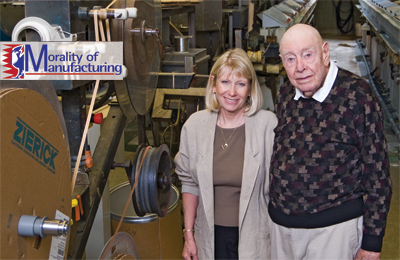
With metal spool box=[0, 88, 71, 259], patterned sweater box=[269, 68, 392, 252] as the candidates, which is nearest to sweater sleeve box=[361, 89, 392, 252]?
patterned sweater box=[269, 68, 392, 252]

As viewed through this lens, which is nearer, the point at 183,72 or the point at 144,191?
the point at 144,191

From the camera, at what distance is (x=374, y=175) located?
4.51ft

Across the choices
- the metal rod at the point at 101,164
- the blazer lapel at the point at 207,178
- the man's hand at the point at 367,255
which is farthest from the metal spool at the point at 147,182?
the man's hand at the point at 367,255

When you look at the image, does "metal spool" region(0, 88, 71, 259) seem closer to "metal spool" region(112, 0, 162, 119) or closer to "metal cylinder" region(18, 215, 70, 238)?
"metal cylinder" region(18, 215, 70, 238)

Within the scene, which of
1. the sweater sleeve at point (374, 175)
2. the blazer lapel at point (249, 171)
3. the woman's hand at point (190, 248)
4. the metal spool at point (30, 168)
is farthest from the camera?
the woman's hand at point (190, 248)

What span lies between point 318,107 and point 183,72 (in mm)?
1245

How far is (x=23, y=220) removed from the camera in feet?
2.76

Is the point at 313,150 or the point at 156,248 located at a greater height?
the point at 313,150

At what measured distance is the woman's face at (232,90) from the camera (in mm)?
1610

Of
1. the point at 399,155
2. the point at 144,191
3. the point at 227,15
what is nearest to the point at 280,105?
the point at 144,191

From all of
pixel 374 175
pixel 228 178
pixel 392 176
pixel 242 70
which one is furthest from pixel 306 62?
pixel 392 176

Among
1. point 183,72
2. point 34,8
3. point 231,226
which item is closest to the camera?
point 34,8

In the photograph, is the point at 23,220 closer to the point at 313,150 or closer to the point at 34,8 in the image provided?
Result: the point at 34,8

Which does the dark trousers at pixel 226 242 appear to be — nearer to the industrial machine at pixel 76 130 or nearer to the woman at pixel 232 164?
the woman at pixel 232 164
